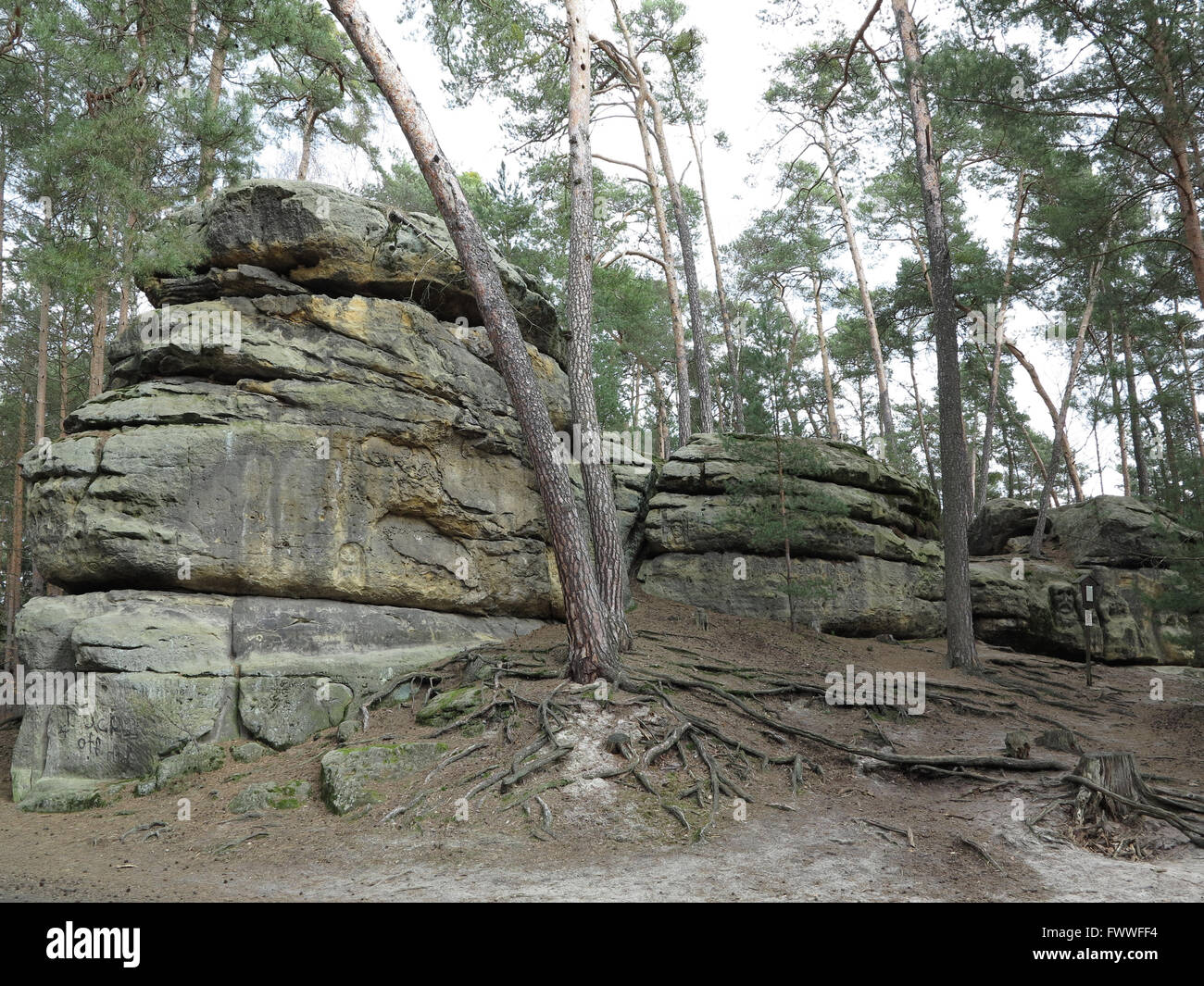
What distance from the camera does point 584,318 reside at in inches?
448

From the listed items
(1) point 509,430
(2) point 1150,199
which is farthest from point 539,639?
(2) point 1150,199

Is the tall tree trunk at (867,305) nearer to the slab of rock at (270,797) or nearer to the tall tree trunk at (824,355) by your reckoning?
the tall tree trunk at (824,355)

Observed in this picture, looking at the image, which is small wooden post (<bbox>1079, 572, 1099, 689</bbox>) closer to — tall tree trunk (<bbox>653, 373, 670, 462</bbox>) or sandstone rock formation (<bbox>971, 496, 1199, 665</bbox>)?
sandstone rock formation (<bbox>971, 496, 1199, 665</bbox>)

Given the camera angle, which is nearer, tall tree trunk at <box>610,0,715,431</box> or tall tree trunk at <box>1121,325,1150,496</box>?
tall tree trunk at <box>610,0,715,431</box>

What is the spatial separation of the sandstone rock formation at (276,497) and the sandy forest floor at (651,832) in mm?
996

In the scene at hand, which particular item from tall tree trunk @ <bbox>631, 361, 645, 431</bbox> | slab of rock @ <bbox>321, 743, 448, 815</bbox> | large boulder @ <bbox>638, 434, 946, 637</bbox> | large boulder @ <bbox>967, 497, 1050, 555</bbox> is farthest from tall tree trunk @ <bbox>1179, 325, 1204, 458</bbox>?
slab of rock @ <bbox>321, 743, 448, 815</bbox>

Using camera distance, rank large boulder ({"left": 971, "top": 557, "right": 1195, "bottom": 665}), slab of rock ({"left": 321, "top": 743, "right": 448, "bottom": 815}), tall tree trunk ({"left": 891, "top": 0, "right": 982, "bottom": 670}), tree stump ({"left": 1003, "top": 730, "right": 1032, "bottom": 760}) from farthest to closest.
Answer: large boulder ({"left": 971, "top": 557, "right": 1195, "bottom": 665}) → tall tree trunk ({"left": 891, "top": 0, "right": 982, "bottom": 670}) → tree stump ({"left": 1003, "top": 730, "right": 1032, "bottom": 760}) → slab of rock ({"left": 321, "top": 743, "right": 448, "bottom": 815})

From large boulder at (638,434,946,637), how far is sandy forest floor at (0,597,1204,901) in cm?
396

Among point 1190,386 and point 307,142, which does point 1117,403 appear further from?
point 307,142

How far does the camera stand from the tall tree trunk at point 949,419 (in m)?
12.5

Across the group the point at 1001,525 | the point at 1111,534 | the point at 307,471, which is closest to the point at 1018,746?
the point at 307,471

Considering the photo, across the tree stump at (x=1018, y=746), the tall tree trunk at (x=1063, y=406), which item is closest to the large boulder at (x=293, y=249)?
the tree stump at (x=1018, y=746)

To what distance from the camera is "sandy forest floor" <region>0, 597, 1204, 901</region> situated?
5.45 m

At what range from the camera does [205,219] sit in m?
10.9
